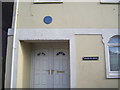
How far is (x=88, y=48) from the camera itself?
6.03 metres

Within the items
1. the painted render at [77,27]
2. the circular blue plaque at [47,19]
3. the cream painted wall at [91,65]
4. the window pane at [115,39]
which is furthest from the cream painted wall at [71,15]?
the cream painted wall at [91,65]

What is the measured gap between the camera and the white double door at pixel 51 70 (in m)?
6.96

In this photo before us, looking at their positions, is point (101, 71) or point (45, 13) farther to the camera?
point (45, 13)

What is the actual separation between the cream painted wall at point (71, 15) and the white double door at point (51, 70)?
1459mm

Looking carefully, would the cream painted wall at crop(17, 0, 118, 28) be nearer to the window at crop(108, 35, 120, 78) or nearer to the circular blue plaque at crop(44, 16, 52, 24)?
the circular blue plaque at crop(44, 16, 52, 24)

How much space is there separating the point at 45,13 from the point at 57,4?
0.57m

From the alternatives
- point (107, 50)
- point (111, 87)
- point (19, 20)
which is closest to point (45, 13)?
point (19, 20)

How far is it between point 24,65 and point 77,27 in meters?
2.48

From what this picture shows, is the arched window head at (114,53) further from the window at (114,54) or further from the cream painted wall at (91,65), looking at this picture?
the cream painted wall at (91,65)

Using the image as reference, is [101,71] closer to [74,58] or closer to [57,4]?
[74,58]

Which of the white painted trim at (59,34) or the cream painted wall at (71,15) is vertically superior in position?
the cream painted wall at (71,15)

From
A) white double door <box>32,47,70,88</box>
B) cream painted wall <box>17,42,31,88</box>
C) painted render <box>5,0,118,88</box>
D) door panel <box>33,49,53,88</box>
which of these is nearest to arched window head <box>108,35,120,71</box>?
painted render <box>5,0,118,88</box>

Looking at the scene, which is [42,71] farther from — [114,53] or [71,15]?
[114,53]

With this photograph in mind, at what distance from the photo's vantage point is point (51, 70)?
7.01 m
